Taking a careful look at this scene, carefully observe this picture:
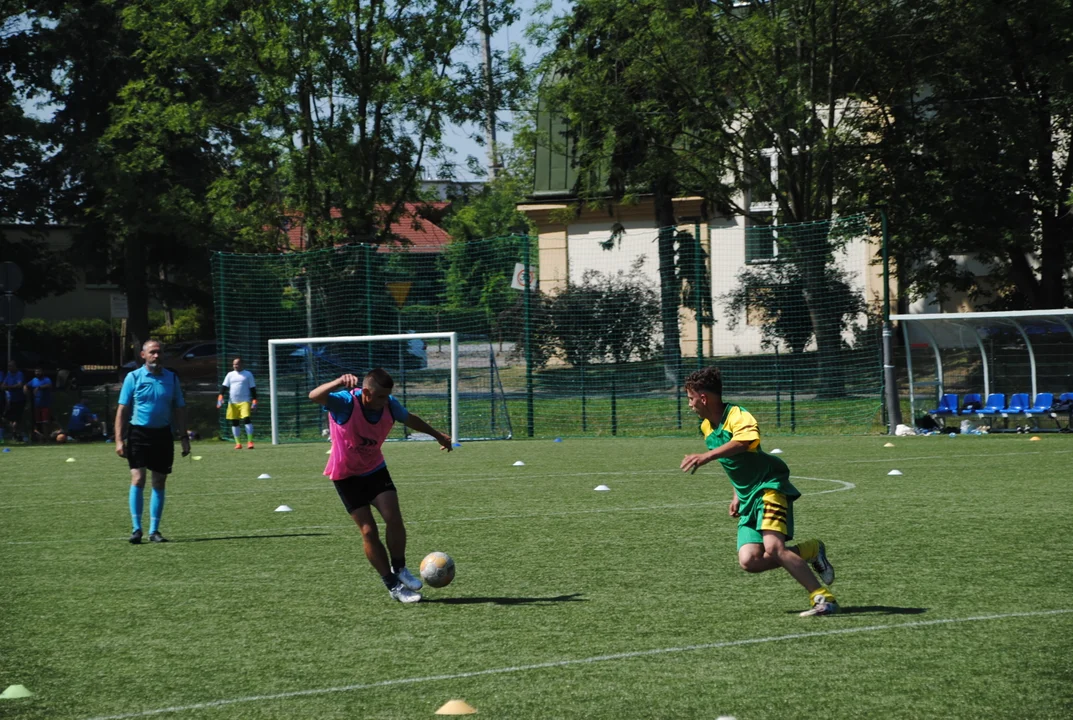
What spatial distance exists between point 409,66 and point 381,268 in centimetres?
674

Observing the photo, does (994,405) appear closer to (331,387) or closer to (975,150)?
(975,150)

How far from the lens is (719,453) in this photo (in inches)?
291

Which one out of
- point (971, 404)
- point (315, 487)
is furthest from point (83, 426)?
point (971, 404)

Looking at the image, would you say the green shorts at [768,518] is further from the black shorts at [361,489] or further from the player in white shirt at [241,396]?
the player in white shirt at [241,396]

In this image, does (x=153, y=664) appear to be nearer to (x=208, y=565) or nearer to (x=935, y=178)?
(x=208, y=565)

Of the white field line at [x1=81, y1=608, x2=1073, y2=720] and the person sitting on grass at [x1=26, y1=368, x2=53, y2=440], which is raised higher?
the person sitting on grass at [x1=26, y1=368, x2=53, y2=440]

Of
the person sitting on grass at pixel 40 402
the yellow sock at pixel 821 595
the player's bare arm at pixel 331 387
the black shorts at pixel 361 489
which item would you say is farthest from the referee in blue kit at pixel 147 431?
the person sitting on grass at pixel 40 402

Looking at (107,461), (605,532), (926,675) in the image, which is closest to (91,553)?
(605,532)

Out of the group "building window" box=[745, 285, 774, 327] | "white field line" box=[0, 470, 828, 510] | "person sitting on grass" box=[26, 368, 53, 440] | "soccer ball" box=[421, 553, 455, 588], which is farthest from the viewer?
"person sitting on grass" box=[26, 368, 53, 440]

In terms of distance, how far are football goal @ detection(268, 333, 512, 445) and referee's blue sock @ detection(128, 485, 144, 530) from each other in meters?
13.3

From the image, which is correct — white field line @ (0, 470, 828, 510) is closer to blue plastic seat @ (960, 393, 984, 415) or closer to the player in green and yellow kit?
blue plastic seat @ (960, 393, 984, 415)

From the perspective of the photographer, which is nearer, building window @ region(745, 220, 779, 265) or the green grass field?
the green grass field

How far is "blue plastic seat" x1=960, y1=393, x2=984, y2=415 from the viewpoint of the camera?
24.2 metres

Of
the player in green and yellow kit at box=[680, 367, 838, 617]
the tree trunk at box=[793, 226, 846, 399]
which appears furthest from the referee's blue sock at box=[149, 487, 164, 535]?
the tree trunk at box=[793, 226, 846, 399]
